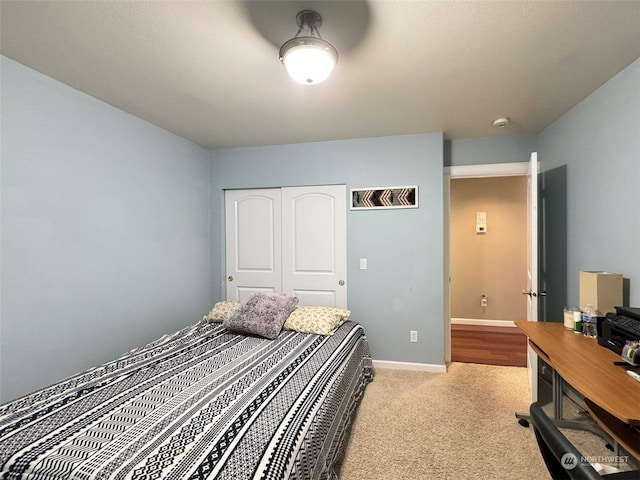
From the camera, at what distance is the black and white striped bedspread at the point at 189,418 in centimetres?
118

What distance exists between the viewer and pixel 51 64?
1972mm

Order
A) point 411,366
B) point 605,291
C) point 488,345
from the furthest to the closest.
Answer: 1. point 488,345
2. point 411,366
3. point 605,291

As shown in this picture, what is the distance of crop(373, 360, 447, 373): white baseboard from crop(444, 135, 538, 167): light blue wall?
6.97 feet

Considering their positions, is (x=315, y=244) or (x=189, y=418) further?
(x=315, y=244)

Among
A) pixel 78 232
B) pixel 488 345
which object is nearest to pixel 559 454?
pixel 78 232

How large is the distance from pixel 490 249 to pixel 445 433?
3542mm

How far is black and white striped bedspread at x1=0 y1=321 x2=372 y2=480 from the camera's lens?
1182 millimetres

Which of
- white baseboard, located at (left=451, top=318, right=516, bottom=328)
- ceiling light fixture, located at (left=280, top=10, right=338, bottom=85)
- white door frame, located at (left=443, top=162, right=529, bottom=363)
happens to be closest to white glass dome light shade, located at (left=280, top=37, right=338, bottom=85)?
ceiling light fixture, located at (left=280, top=10, right=338, bottom=85)

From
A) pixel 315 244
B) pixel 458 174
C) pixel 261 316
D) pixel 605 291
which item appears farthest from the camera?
pixel 315 244

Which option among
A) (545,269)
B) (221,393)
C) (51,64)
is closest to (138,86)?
(51,64)

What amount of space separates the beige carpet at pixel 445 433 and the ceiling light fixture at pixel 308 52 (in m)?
2.23

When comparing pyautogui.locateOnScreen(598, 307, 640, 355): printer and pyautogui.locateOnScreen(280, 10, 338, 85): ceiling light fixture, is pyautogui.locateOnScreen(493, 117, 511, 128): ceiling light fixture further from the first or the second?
pyautogui.locateOnScreen(280, 10, 338, 85): ceiling light fixture

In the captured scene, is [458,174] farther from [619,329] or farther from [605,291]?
[619,329]

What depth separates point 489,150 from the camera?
340 centimetres
